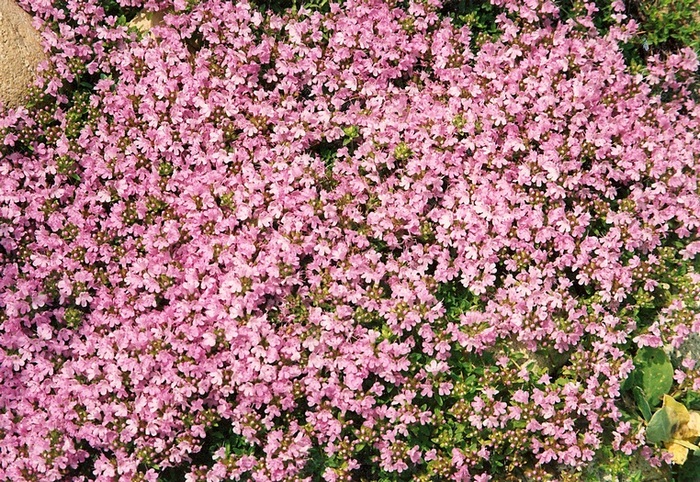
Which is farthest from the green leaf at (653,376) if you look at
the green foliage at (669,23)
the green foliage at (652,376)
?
the green foliage at (669,23)

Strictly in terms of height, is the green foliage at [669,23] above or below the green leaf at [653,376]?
above

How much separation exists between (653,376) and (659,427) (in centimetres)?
39

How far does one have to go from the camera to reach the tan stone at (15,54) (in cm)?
524

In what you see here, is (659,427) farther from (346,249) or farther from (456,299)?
Answer: (346,249)

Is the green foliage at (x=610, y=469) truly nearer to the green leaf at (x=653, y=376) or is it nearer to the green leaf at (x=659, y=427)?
the green leaf at (x=659, y=427)

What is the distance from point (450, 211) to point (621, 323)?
1459 mm

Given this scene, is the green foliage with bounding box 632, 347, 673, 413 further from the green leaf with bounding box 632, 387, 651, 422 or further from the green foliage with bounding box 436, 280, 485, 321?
the green foliage with bounding box 436, 280, 485, 321

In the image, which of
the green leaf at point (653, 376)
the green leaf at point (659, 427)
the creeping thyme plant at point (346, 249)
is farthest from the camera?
the green leaf at point (653, 376)

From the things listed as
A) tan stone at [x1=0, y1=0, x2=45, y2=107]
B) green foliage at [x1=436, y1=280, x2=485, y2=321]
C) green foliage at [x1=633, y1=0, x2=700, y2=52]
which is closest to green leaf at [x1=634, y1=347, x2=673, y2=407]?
green foliage at [x1=436, y1=280, x2=485, y2=321]

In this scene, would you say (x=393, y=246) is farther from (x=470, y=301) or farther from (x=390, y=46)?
(x=390, y=46)

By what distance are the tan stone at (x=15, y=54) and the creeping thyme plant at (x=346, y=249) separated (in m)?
0.13

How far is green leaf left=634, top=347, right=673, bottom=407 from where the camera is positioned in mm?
5160

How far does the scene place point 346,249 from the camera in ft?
16.3

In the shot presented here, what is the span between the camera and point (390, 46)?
Answer: 537cm
